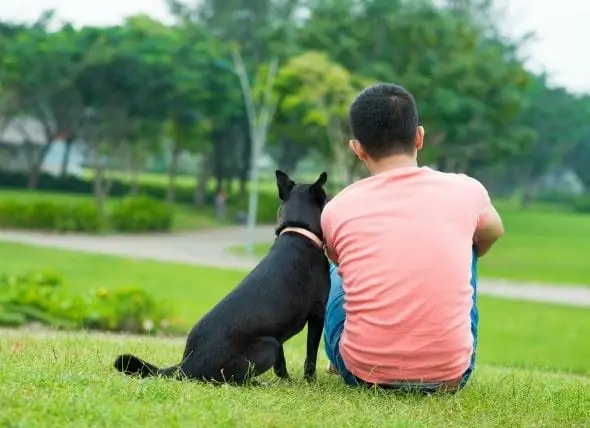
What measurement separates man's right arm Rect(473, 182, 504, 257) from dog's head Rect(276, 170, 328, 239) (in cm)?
71

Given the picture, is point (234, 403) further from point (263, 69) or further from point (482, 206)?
point (263, 69)

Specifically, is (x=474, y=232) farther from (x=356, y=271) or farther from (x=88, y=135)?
(x=88, y=135)

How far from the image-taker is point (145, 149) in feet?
170

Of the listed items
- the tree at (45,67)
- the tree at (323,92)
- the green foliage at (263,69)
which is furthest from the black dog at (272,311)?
the tree at (45,67)

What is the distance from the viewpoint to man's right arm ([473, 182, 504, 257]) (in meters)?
3.81

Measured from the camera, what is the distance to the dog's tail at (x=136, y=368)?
12.7ft

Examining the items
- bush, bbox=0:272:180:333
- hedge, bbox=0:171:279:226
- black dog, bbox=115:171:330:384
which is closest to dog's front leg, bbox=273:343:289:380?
black dog, bbox=115:171:330:384

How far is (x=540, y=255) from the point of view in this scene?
30.2 m

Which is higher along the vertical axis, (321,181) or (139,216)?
(321,181)

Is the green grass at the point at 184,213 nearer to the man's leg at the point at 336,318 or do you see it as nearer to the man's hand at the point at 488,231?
the man's leg at the point at 336,318

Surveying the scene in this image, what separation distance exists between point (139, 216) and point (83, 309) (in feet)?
78.2

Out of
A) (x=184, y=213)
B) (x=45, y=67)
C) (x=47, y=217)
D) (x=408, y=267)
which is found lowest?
(x=184, y=213)

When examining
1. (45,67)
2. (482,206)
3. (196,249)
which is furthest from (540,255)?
(482,206)

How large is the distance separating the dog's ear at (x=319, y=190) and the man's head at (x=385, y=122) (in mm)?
287
